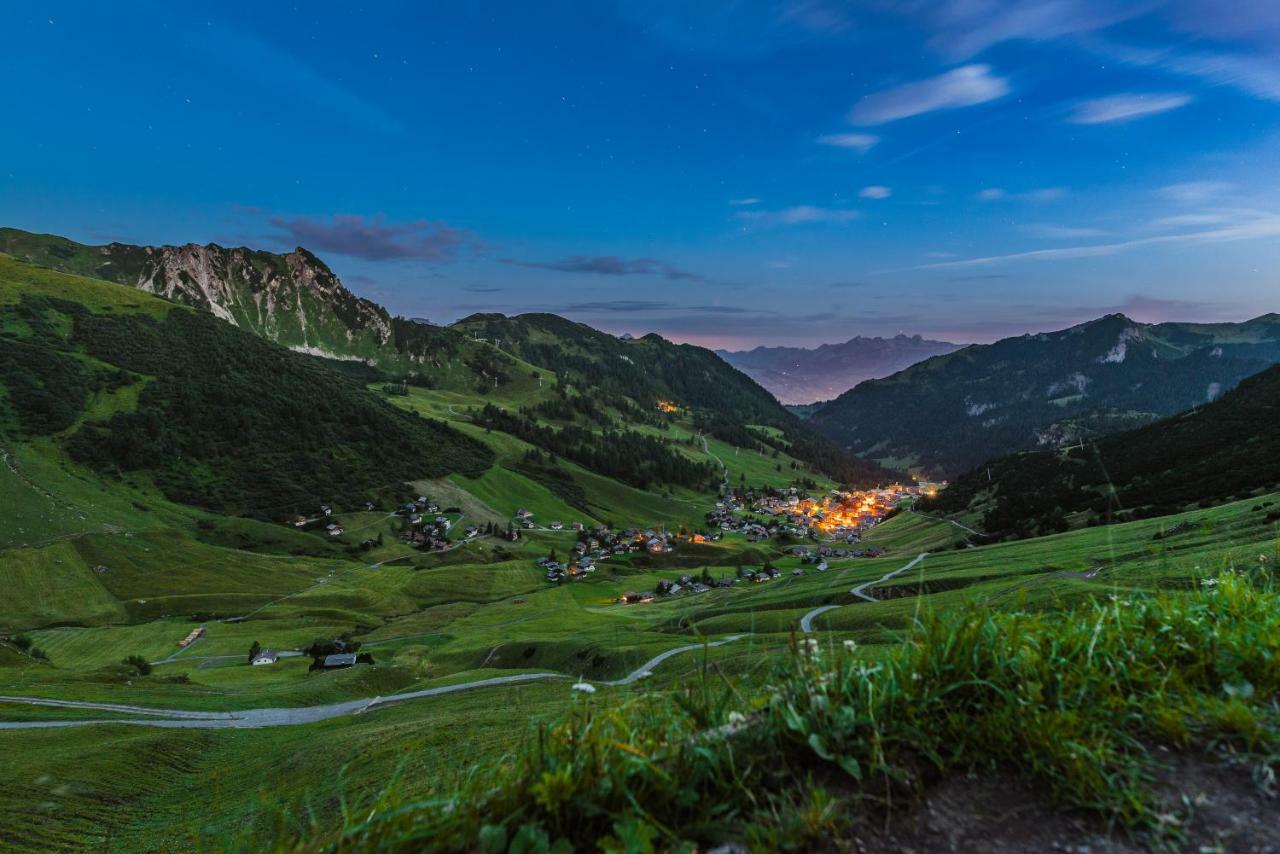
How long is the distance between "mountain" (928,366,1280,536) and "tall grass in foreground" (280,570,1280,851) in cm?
8789

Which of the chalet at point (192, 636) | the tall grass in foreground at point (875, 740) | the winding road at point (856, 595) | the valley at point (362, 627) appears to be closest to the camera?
the tall grass in foreground at point (875, 740)

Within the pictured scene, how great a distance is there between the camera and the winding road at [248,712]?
41531 mm

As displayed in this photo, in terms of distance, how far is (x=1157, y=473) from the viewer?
5295 inches

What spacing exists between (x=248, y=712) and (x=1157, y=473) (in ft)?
583

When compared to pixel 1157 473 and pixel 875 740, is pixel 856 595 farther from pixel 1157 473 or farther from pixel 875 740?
pixel 1157 473

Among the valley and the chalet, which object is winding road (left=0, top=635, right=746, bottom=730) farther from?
the chalet

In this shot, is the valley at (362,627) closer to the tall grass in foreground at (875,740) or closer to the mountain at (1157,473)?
the tall grass in foreground at (875,740)

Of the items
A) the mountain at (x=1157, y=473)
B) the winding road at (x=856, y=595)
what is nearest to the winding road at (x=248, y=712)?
the winding road at (x=856, y=595)

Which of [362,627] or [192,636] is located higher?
[192,636]

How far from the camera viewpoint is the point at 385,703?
45.0 meters

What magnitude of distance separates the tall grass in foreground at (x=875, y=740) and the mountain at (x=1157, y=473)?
288 ft

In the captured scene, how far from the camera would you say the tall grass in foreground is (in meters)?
3.06

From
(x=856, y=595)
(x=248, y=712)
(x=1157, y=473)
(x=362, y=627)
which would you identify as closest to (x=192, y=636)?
(x=362, y=627)

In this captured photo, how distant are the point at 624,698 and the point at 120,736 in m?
49.5
